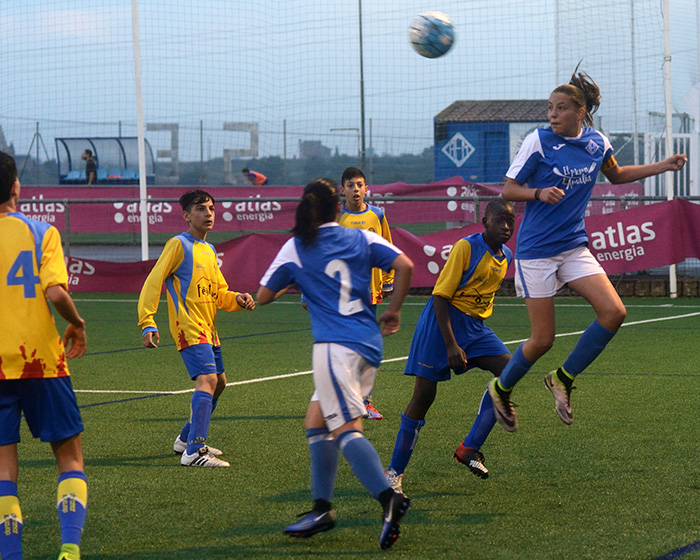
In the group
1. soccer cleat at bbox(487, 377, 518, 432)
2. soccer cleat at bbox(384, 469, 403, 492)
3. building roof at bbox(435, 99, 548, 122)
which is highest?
building roof at bbox(435, 99, 548, 122)

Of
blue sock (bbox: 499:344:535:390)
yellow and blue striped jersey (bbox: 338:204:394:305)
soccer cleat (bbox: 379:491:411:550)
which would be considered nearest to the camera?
soccer cleat (bbox: 379:491:411:550)

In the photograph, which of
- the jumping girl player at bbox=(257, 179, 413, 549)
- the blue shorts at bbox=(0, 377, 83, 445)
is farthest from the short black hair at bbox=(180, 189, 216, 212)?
the blue shorts at bbox=(0, 377, 83, 445)

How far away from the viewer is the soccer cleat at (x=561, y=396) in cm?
529

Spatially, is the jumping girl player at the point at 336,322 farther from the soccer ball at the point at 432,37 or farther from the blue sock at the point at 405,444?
the soccer ball at the point at 432,37

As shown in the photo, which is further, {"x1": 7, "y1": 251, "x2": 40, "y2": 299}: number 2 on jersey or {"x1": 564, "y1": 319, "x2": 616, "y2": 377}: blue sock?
{"x1": 564, "y1": 319, "x2": 616, "y2": 377}: blue sock

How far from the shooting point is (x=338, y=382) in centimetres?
399

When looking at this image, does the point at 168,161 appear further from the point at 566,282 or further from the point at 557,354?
the point at 566,282

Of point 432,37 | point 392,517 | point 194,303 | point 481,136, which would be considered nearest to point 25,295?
point 392,517

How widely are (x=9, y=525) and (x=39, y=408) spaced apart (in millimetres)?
459

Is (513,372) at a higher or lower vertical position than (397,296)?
→ lower

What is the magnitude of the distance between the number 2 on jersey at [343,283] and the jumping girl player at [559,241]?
4.68ft

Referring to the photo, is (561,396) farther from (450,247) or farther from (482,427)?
(450,247)

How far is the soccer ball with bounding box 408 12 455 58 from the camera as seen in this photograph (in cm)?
906

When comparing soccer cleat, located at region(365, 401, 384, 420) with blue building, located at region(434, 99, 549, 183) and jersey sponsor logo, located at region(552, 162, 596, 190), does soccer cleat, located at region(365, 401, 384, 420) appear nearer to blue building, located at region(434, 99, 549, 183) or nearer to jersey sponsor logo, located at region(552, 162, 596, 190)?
jersey sponsor logo, located at region(552, 162, 596, 190)
